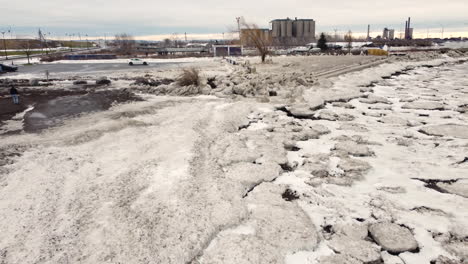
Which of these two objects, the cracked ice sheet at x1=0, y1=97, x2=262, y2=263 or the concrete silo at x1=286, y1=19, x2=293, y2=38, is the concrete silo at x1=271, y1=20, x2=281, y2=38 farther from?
the cracked ice sheet at x1=0, y1=97, x2=262, y2=263

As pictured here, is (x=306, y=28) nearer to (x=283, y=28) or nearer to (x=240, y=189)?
(x=283, y=28)

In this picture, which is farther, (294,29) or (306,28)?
(306,28)

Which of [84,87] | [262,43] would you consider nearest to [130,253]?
[84,87]

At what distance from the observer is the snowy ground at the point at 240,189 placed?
3.32 m

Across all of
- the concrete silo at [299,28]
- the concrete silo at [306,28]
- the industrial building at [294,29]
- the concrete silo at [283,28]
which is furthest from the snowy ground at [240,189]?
the concrete silo at [306,28]

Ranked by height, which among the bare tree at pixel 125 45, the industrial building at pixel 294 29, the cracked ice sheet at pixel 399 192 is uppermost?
the industrial building at pixel 294 29

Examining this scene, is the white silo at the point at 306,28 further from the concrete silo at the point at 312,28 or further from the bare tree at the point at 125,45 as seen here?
the bare tree at the point at 125,45

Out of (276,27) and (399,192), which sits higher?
(276,27)

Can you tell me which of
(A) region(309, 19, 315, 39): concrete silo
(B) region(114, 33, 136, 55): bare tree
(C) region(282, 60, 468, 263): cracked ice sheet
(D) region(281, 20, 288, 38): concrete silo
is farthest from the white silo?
(C) region(282, 60, 468, 263): cracked ice sheet

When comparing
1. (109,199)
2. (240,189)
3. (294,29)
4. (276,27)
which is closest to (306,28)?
(294,29)

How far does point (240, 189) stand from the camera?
462 cm

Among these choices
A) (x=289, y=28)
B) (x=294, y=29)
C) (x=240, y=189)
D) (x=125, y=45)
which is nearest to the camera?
(x=240, y=189)

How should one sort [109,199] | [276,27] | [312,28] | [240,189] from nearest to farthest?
[109,199]
[240,189]
[276,27]
[312,28]

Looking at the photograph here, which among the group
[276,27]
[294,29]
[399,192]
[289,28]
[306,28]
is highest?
[276,27]
